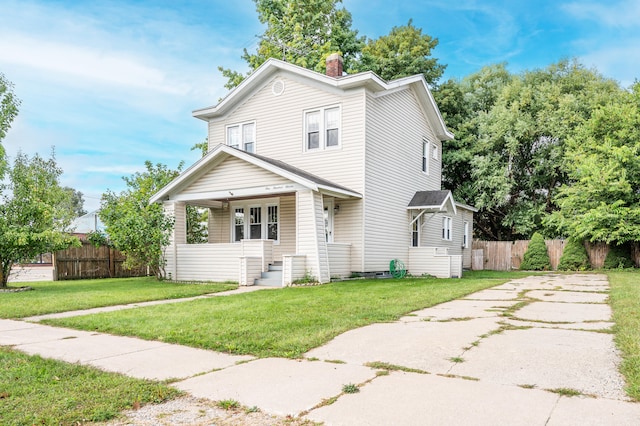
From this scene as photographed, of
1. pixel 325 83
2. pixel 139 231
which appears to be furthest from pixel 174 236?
pixel 325 83

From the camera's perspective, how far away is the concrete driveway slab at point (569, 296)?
883 centimetres

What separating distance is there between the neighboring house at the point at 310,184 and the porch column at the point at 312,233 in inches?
1.1

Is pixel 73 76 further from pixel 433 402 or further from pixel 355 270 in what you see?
pixel 433 402

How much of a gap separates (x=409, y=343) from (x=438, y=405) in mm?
1861

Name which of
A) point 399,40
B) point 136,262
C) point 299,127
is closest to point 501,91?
point 399,40

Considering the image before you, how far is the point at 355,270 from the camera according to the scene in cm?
1448

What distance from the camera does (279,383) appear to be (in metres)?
3.65

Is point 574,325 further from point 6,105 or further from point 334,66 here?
point 6,105

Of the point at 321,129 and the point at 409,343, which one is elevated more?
the point at 321,129

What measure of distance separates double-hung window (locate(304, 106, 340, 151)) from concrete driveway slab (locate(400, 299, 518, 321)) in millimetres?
7876

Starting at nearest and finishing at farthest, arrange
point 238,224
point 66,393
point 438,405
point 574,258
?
point 438,405
point 66,393
point 238,224
point 574,258

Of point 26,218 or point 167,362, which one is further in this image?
point 26,218

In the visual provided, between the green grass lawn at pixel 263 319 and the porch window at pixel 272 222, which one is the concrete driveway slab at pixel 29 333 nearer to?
the green grass lawn at pixel 263 319

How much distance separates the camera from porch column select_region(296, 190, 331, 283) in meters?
12.8
